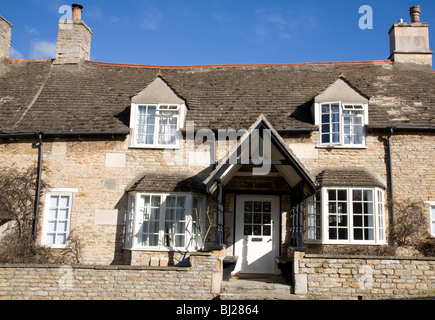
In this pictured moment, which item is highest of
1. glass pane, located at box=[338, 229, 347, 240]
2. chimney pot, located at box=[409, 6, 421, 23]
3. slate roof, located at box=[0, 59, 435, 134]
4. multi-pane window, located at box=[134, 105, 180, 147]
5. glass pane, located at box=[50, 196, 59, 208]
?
chimney pot, located at box=[409, 6, 421, 23]

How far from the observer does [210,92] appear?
17.0 meters

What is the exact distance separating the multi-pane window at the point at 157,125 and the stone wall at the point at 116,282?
5312 millimetres

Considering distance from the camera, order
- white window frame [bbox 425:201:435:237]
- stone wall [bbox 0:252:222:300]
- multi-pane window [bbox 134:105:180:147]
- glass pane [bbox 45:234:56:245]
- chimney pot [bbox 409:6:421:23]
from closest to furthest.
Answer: stone wall [bbox 0:252:222:300] < white window frame [bbox 425:201:435:237] < glass pane [bbox 45:234:56:245] < multi-pane window [bbox 134:105:180:147] < chimney pot [bbox 409:6:421:23]

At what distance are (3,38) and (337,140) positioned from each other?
51.7 ft

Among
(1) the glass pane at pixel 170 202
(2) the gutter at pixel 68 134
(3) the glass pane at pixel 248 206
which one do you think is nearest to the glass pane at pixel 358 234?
(3) the glass pane at pixel 248 206

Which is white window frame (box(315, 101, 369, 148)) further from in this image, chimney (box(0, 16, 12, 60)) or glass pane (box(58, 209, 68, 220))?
chimney (box(0, 16, 12, 60))

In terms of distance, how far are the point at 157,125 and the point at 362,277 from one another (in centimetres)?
859

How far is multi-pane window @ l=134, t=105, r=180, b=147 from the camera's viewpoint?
14883mm

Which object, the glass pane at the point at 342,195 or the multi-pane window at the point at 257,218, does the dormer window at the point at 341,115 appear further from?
the multi-pane window at the point at 257,218

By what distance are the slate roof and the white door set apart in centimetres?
274

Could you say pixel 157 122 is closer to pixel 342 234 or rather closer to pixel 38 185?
pixel 38 185

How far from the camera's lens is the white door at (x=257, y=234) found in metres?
13.6

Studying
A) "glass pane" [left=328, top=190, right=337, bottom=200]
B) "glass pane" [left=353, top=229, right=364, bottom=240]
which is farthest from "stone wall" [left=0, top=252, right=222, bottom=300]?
"glass pane" [left=353, top=229, right=364, bottom=240]
